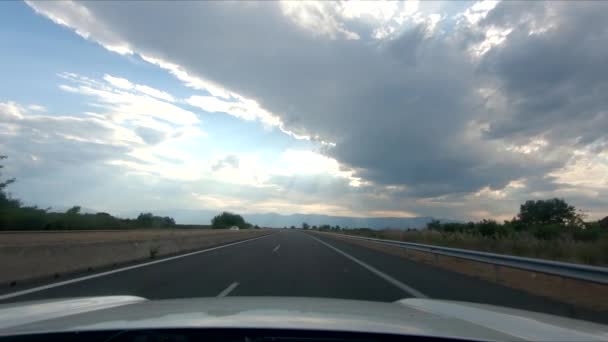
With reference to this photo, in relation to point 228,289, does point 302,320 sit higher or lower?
higher

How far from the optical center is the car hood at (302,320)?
334 centimetres

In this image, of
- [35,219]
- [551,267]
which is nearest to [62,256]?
[551,267]

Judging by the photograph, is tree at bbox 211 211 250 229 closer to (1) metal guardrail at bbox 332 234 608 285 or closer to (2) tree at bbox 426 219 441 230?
(2) tree at bbox 426 219 441 230

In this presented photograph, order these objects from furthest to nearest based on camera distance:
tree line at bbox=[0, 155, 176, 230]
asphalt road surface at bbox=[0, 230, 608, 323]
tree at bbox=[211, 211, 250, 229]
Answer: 1. tree at bbox=[211, 211, 250, 229]
2. tree line at bbox=[0, 155, 176, 230]
3. asphalt road surface at bbox=[0, 230, 608, 323]

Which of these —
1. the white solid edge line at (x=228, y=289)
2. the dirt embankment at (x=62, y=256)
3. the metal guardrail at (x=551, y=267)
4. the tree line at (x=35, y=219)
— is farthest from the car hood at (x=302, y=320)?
the tree line at (x=35, y=219)

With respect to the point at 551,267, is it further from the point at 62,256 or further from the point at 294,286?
the point at 62,256

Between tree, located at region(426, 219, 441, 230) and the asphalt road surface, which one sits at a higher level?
tree, located at region(426, 219, 441, 230)

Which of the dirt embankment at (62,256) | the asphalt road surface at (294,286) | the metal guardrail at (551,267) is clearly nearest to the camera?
the metal guardrail at (551,267)

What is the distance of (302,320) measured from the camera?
12.0 feet

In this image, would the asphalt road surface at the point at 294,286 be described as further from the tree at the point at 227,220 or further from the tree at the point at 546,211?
the tree at the point at 227,220

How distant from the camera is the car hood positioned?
3344 millimetres

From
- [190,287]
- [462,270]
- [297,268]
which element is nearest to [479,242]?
[462,270]

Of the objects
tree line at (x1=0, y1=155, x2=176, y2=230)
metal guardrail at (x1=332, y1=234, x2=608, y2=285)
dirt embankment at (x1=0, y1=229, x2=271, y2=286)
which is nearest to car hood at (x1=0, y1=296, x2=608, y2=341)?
metal guardrail at (x1=332, y1=234, x2=608, y2=285)

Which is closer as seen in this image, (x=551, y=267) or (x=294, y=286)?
(x=551, y=267)
